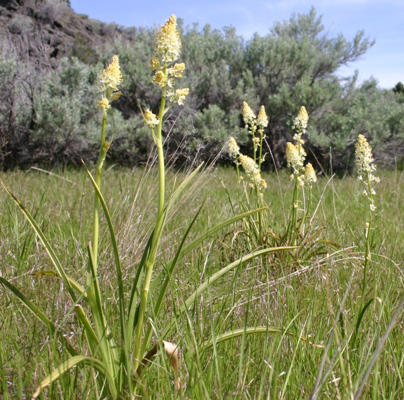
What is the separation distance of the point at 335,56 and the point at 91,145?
5.13 metres

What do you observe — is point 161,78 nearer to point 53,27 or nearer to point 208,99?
point 208,99

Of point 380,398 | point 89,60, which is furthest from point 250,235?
point 89,60

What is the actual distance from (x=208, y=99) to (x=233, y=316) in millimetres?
7369

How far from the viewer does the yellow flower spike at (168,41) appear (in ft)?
4.67

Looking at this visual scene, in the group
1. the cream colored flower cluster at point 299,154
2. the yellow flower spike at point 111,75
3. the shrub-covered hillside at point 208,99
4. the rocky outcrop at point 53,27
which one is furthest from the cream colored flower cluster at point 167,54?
the rocky outcrop at point 53,27

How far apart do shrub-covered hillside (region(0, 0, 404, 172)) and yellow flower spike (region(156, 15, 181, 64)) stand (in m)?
5.04

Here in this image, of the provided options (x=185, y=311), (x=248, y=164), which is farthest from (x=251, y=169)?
(x=185, y=311)

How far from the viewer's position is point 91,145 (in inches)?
303

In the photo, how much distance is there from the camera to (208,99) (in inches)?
348

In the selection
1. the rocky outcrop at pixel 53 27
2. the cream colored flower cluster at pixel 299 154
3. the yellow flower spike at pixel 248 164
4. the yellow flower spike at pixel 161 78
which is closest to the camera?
the yellow flower spike at pixel 161 78

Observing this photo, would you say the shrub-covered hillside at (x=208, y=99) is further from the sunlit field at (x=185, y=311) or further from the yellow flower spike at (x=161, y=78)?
the yellow flower spike at (x=161, y=78)

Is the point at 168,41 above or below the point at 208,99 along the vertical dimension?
below

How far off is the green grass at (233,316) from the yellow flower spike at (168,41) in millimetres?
565

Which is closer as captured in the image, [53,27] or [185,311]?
[185,311]
